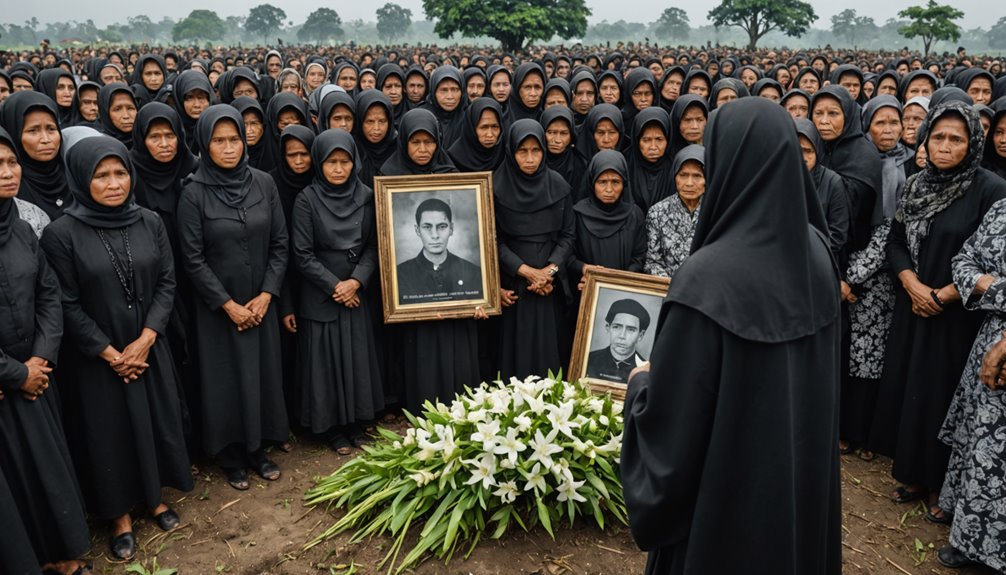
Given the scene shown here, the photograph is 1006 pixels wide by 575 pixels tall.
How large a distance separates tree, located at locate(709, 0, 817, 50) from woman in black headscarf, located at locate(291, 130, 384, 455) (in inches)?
2247

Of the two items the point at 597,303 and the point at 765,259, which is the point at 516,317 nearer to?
the point at 597,303

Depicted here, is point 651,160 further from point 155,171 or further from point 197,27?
point 197,27

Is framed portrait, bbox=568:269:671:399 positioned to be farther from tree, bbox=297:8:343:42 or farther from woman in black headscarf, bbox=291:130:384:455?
tree, bbox=297:8:343:42

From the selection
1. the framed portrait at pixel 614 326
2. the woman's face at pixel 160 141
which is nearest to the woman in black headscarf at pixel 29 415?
the woman's face at pixel 160 141

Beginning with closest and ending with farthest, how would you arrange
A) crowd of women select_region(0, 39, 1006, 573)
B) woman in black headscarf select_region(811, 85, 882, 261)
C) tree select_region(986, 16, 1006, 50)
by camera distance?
1. crowd of women select_region(0, 39, 1006, 573)
2. woman in black headscarf select_region(811, 85, 882, 261)
3. tree select_region(986, 16, 1006, 50)

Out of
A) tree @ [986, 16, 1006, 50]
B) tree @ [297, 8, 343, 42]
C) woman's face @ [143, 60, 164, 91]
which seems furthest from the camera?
tree @ [986, 16, 1006, 50]

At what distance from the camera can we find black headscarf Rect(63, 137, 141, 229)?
12.6 ft

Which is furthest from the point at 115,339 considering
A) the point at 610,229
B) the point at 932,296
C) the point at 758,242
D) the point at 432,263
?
the point at 932,296

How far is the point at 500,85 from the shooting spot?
9.17 meters

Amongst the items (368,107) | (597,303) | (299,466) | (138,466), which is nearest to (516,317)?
(597,303)

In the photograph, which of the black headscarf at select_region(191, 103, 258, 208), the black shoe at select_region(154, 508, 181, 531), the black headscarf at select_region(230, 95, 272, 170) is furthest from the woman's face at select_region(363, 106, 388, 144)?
the black shoe at select_region(154, 508, 181, 531)

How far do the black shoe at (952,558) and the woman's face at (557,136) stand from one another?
4.16 m

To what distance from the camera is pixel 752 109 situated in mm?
2035

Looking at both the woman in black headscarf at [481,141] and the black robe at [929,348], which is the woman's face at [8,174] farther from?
the black robe at [929,348]
